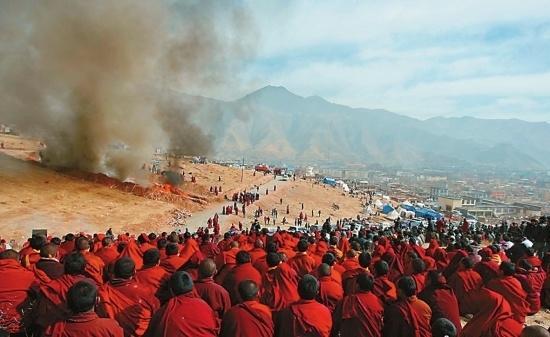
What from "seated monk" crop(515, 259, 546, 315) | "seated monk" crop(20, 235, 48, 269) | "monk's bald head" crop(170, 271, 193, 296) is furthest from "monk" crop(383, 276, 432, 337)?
"seated monk" crop(20, 235, 48, 269)

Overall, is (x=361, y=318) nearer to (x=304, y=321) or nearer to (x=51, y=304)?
(x=304, y=321)

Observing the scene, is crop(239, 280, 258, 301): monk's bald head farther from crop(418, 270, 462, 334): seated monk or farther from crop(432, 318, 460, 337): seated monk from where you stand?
crop(418, 270, 462, 334): seated monk

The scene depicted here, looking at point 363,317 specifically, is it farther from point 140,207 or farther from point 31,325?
point 140,207

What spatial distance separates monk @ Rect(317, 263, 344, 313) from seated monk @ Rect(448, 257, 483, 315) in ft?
11.6

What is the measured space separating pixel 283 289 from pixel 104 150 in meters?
42.8

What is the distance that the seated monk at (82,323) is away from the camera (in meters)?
4.50

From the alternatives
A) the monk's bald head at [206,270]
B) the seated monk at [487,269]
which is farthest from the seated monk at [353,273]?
the seated monk at [487,269]

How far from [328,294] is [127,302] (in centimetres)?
300

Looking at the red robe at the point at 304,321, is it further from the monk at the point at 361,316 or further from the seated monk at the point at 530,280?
the seated monk at the point at 530,280

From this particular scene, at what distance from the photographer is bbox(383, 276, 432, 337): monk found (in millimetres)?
5816

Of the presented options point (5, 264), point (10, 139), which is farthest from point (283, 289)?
point (10, 139)

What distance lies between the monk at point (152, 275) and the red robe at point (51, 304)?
120 cm

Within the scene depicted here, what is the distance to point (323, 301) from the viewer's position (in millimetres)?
7387

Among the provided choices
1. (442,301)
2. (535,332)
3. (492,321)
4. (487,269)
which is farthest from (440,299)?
(487,269)
